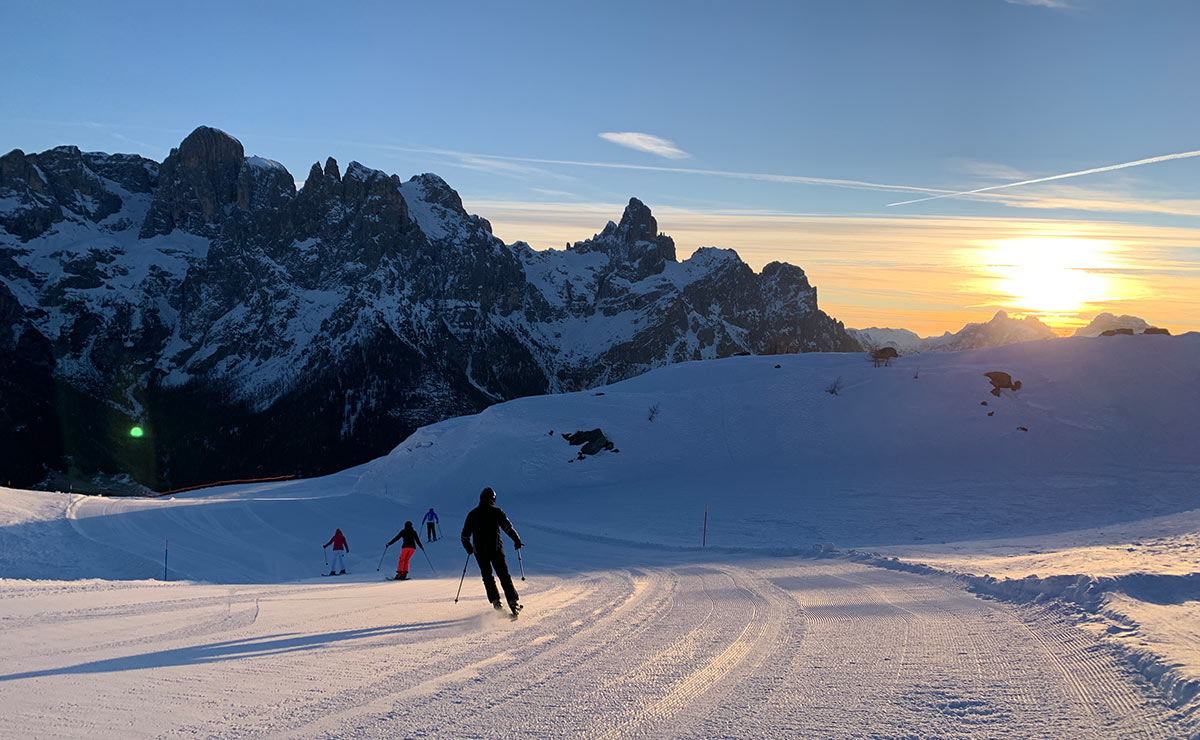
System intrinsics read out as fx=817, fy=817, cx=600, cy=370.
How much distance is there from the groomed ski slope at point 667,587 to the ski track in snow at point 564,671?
0.03 m

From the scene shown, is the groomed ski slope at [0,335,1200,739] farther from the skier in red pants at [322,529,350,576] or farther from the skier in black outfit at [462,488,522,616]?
the skier in red pants at [322,529,350,576]

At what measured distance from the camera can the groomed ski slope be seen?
5461mm

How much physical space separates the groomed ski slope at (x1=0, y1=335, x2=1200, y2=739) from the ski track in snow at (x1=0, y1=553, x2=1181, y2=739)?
0.11 feet

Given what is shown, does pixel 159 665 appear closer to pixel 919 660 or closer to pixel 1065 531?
pixel 919 660

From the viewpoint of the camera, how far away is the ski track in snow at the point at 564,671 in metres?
5.14

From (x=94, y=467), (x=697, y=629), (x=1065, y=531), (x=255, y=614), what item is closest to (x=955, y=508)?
(x=1065, y=531)

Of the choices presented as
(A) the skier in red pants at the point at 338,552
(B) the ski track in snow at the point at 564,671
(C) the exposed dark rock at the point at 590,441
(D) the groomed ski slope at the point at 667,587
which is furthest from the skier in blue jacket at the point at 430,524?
(B) the ski track in snow at the point at 564,671

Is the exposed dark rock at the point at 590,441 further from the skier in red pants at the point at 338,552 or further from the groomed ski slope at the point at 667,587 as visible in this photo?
the skier in red pants at the point at 338,552

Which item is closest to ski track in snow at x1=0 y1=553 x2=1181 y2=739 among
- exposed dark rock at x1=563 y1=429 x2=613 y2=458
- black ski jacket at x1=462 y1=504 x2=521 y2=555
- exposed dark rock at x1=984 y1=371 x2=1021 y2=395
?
black ski jacket at x1=462 y1=504 x2=521 y2=555

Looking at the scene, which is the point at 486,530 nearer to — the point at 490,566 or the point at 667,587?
the point at 490,566

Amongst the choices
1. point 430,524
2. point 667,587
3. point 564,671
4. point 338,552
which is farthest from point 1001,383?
point 564,671

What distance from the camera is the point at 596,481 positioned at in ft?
130

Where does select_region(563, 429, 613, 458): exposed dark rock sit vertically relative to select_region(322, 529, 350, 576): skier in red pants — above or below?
above

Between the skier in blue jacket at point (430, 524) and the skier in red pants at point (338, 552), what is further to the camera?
the skier in blue jacket at point (430, 524)
